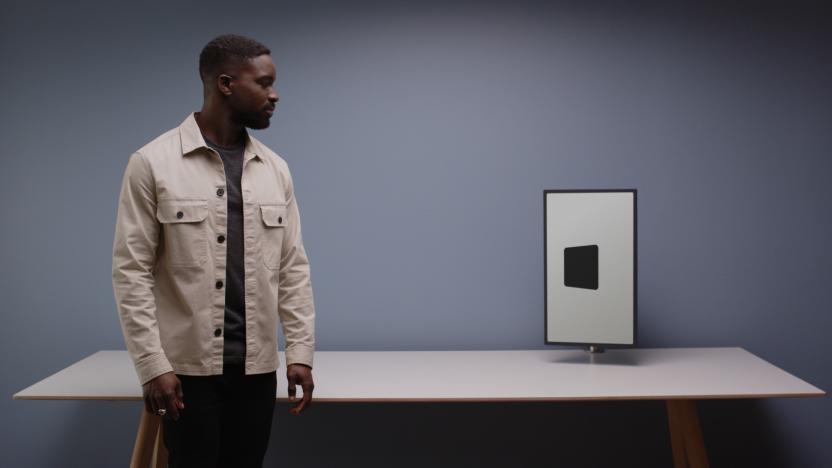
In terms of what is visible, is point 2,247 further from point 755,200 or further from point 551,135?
point 755,200

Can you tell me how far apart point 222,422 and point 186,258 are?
0.38 meters

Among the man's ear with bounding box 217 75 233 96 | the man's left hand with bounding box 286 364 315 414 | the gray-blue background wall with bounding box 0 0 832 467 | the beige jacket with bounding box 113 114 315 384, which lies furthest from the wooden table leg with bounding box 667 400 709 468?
the man's ear with bounding box 217 75 233 96

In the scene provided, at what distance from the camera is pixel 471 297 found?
2.59m

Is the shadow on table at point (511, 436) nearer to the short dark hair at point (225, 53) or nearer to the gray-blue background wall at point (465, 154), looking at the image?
the gray-blue background wall at point (465, 154)

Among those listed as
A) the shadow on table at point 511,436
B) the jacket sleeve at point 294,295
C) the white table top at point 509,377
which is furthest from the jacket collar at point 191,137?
the shadow on table at point 511,436

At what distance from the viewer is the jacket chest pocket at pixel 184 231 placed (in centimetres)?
Result: 155

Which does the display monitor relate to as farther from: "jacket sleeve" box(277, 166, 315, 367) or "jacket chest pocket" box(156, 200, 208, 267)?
"jacket chest pocket" box(156, 200, 208, 267)

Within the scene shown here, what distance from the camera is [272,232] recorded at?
1.67 metres

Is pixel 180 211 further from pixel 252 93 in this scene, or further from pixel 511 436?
pixel 511 436

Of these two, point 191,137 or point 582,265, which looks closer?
point 191,137

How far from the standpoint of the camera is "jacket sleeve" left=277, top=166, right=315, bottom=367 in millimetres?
1745

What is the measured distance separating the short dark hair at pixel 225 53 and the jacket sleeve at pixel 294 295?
32cm

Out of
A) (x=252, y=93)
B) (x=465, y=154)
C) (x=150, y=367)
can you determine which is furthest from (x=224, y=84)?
(x=465, y=154)

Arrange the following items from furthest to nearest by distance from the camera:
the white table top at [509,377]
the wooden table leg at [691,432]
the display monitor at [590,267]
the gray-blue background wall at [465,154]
Answer: 1. the gray-blue background wall at [465,154]
2. the display monitor at [590,267]
3. the wooden table leg at [691,432]
4. the white table top at [509,377]
